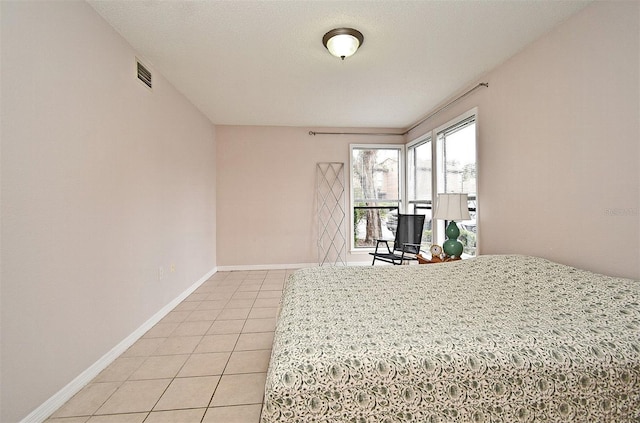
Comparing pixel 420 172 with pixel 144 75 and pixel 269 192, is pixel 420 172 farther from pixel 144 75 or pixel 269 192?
pixel 144 75

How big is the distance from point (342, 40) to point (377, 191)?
306cm

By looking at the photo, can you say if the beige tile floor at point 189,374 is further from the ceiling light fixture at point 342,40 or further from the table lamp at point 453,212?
the ceiling light fixture at point 342,40

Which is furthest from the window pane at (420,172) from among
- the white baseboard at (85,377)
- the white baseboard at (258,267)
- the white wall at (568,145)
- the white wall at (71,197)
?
the white baseboard at (85,377)

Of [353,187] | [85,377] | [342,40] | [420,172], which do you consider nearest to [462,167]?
[420,172]

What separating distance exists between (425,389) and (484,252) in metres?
2.27

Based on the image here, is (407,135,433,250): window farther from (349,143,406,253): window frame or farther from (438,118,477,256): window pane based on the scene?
(438,118,477,256): window pane

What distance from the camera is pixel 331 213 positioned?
15.6 ft

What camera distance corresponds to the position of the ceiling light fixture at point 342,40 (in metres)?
2.04

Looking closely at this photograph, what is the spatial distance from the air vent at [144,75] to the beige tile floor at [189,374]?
2170 millimetres

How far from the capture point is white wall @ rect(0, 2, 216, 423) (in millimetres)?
1311

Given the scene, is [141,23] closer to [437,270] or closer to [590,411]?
[437,270]

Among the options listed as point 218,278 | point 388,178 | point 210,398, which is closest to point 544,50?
point 388,178

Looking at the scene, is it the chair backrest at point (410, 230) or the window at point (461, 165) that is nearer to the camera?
the window at point (461, 165)

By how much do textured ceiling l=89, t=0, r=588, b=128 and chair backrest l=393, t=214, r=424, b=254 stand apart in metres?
1.53
